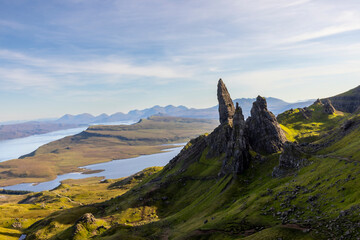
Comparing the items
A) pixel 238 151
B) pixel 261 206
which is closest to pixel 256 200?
pixel 261 206

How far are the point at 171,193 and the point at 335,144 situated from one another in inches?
4560

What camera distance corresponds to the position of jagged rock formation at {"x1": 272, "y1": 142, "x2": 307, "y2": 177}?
109m

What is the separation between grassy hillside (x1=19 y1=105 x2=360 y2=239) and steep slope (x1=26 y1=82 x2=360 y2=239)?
24 cm

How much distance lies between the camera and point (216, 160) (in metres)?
195

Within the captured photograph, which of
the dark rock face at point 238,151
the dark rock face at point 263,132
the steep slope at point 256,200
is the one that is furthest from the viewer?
the dark rock face at point 263,132

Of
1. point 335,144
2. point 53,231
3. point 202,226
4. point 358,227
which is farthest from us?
point 53,231

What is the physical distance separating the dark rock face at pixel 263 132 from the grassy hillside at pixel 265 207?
11870 millimetres

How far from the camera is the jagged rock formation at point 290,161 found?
358ft

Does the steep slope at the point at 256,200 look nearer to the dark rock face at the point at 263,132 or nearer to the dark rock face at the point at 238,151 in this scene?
the dark rock face at the point at 238,151

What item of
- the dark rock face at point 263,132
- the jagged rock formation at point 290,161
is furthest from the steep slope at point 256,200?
the dark rock face at point 263,132

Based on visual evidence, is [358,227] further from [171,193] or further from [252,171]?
[171,193]

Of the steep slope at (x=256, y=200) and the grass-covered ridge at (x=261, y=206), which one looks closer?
the grass-covered ridge at (x=261, y=206)

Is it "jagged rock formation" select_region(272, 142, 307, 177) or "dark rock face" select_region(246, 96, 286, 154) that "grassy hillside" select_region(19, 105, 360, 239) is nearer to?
"jagged rock formation" select_region(272, 142, 307, 177)

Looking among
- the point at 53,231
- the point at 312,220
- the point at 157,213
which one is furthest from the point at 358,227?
the point at 53,231
